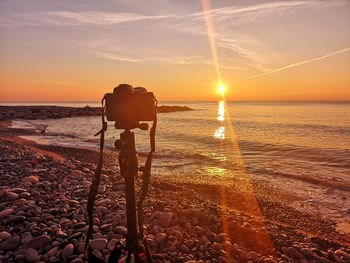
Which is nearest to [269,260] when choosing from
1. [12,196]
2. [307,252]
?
[307,252]

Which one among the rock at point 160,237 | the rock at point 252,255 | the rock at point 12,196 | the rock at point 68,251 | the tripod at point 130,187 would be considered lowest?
the rock at point 252,255

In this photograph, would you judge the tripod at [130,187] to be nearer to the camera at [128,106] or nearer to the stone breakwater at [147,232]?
the camera at [128,106]

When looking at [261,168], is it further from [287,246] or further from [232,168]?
[287,246]

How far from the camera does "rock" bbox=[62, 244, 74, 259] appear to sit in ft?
11.9

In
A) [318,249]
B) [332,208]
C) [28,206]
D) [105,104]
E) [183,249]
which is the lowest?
[332,208]

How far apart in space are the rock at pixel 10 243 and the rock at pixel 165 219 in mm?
2480

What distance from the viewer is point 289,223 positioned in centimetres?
662

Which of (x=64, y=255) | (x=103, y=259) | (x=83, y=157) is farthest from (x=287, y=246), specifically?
(x=83, y=157)

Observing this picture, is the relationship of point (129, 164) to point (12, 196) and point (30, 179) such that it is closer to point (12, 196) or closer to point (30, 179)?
point (12, 196)

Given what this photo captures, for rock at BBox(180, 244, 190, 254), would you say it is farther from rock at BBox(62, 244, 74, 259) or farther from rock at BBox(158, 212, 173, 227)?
rock at BBox(62, 244, 74, 259)

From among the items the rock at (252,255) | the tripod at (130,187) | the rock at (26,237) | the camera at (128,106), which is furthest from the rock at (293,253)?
the rock at (26,237)

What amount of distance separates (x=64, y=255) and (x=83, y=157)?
11.6 metres

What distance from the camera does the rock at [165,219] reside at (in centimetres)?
478

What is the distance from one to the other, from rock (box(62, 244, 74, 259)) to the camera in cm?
244
